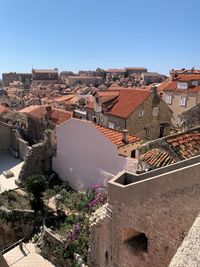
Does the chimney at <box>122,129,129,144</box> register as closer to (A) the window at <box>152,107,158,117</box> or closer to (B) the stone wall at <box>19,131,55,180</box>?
(B) the stone wall at <box>19,131,55,180</box>

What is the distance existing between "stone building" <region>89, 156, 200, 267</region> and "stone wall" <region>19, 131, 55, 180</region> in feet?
43.0

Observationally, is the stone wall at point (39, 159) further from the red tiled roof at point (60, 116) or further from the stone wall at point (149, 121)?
the red tiled roof at point (60, 116)

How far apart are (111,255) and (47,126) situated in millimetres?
24697

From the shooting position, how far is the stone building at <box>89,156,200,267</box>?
23.1 feet

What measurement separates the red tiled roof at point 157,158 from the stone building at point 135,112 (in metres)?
12.1

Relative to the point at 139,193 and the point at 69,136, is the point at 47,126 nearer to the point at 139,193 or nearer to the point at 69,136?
the point at 69,136

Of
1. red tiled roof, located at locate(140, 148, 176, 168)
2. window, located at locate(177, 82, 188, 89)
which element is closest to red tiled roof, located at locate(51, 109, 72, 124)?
window, located at locate(177, 82, 188, 89)

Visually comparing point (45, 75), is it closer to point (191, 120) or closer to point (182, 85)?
point (182, 85)

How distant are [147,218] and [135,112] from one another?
1764 cm

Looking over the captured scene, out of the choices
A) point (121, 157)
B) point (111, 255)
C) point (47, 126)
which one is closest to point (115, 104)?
point (47, 126)

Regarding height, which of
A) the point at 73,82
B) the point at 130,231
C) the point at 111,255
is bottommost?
A: the point at 73,82

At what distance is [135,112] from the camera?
24.9m

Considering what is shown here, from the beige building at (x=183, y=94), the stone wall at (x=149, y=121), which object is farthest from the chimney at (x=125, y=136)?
the beige building at (x=183, y=94)

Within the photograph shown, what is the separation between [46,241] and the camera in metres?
14.4
